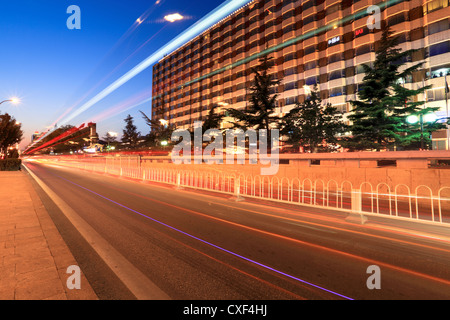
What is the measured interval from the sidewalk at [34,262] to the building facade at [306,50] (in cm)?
2298

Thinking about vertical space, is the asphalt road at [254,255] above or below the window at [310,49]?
below

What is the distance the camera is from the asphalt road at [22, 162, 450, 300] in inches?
114

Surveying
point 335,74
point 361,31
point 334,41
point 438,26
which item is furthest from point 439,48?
point 334,41

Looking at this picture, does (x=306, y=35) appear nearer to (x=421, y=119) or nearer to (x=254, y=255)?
(x=421, y=119)

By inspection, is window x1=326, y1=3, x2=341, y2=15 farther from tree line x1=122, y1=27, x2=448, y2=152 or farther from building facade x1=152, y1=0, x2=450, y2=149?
tree line x1=122, y1=27, x2=448, y2=152

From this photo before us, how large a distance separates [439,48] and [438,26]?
296 centimetres

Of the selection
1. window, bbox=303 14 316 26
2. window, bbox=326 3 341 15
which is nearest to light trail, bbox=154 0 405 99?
window, bbox=326 3 341 15

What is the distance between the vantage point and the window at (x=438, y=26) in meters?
29.1

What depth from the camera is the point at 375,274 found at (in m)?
3.30

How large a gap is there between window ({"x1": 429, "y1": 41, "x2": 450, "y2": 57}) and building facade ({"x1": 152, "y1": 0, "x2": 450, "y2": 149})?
106 mm

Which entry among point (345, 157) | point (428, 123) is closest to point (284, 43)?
point (428, 123)

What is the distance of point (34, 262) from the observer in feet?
11.4

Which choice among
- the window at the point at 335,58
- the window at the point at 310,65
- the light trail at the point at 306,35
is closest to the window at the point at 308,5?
the light trail at the point at 306,35

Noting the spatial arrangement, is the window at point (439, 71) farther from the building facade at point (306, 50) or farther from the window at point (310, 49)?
the window at point (310, 49)
